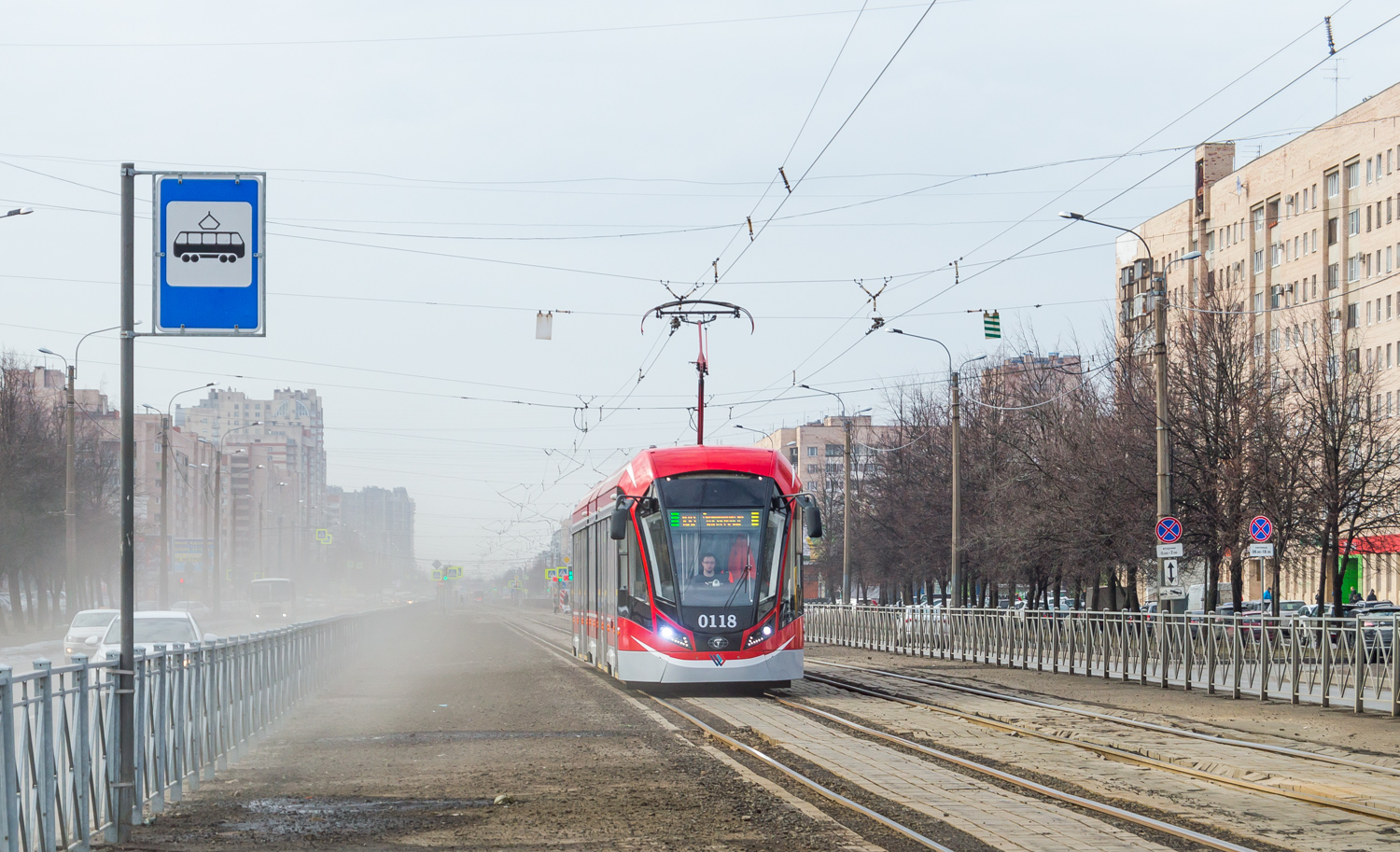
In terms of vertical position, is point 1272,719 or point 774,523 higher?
point 774,523

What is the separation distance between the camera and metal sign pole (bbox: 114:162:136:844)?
10062 millimetres

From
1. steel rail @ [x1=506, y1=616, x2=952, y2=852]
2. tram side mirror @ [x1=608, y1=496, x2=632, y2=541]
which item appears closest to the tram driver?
tram side mirror @ [x1=608, y1=496, x2=632, y2=541]

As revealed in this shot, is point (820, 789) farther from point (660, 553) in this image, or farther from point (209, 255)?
point (660, 553)

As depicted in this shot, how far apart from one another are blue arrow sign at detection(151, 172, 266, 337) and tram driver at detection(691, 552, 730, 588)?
11.7 m

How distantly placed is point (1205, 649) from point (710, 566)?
8321 millimetres

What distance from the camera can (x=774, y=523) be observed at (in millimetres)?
22109

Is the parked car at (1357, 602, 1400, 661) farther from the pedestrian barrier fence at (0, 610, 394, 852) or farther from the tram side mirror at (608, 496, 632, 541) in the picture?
the pedestrian barrier fence at (0, 610, 394, 852)

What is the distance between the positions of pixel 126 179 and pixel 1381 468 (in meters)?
31.8

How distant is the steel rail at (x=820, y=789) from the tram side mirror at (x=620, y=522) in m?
3.91

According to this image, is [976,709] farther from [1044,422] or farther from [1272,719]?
[1044,422]

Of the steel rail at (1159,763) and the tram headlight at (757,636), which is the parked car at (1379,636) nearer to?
the steel rail at (1159,763)

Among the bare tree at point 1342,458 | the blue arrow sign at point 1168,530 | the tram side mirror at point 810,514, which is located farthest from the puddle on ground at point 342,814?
the bare tree at point 1342,458

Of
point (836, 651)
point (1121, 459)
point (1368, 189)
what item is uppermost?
point (1368, 189)

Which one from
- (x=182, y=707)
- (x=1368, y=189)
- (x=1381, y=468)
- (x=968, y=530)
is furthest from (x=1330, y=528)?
(x=1368, y=189)
